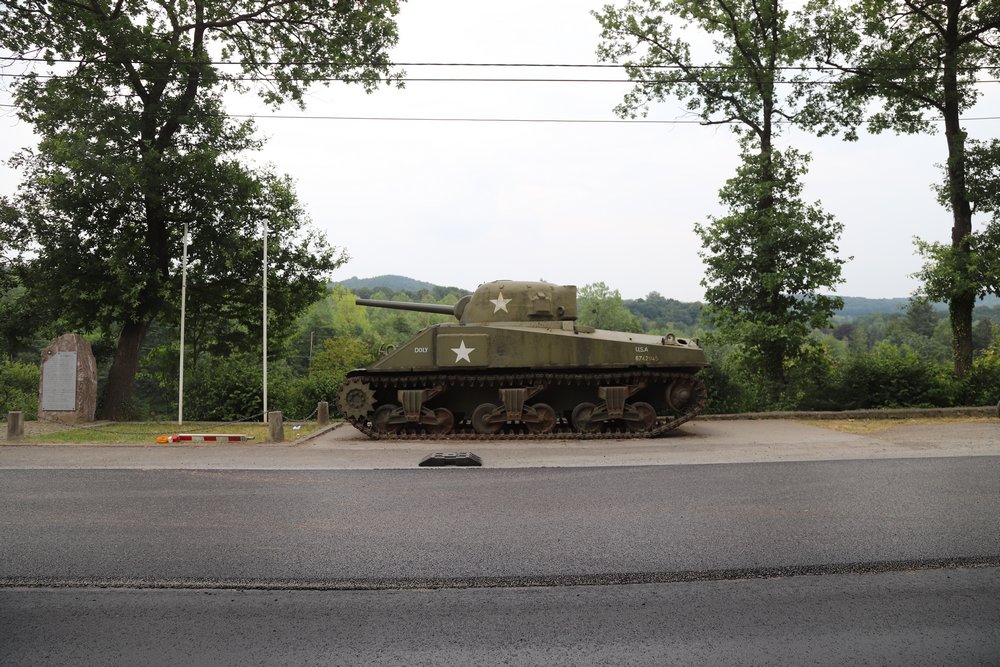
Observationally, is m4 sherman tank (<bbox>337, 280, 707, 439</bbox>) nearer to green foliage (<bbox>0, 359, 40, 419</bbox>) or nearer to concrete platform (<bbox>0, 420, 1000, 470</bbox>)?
concrete platform (<bbox>0, 420, 1000, 470</bbox>)

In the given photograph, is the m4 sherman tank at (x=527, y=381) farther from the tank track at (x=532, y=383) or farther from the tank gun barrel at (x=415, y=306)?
the tank gun barrel at (x=415, y=306)

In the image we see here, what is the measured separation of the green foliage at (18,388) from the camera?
2095 centimetres

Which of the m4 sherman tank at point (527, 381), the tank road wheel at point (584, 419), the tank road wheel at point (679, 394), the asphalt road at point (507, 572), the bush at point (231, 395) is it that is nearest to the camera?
the asphalt road at point (507, 572)

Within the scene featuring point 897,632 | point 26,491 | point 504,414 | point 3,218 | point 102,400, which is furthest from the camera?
point 102,400

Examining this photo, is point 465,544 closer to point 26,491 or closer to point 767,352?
point 26,491

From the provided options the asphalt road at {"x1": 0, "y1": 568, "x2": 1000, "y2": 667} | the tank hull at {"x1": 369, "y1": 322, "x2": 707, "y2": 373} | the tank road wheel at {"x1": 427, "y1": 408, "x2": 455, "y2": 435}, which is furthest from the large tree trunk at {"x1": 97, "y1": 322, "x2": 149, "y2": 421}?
the asphalt road at {"x1": 0, "y1": 568, "x2": 1000, "y2": 667}

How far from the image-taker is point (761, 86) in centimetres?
1734

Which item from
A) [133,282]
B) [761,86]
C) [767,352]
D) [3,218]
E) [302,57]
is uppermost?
[302,57]

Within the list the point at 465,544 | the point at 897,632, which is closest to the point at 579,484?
the point at 465,544

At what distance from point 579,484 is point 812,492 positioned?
2.47 m

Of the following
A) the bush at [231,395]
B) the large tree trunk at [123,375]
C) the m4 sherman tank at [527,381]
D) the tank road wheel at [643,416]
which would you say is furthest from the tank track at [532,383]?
the large tree trunk at [123,375]

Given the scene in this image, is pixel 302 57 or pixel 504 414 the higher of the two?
pixel 302 57

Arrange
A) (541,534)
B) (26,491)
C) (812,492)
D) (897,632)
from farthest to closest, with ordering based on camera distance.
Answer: (26,491), (812,492), (541,534), (897,632)

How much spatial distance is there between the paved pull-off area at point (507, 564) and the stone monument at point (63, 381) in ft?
25.3
